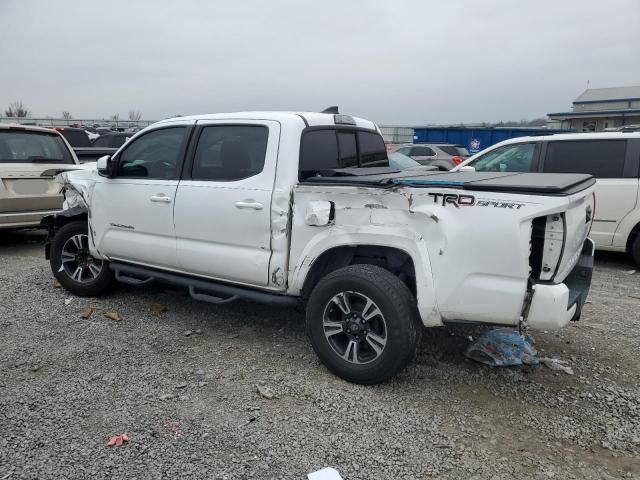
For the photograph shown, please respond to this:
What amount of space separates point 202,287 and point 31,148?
16.0 ft

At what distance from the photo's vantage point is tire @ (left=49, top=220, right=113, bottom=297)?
17.3 feet

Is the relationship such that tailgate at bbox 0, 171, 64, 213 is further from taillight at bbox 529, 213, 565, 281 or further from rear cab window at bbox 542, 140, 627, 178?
rear cab window at bbox 542, 140, 627, 178

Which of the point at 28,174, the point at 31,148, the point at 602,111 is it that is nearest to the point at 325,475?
the point at 28,174

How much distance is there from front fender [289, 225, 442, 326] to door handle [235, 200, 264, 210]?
0.48 metres

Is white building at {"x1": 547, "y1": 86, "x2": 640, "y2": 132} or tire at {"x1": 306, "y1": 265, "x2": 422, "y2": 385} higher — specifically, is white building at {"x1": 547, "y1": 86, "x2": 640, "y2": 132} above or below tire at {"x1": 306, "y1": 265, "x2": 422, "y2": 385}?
above

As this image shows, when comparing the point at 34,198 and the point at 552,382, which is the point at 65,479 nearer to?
the point at 552,382

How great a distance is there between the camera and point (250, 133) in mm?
4121

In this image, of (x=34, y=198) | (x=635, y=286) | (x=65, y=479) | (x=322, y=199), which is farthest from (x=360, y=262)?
(x=34, y=198)

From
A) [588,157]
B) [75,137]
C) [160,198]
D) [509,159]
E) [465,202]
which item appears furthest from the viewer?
[75,137]

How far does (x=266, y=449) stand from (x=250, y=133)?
7.85 ft

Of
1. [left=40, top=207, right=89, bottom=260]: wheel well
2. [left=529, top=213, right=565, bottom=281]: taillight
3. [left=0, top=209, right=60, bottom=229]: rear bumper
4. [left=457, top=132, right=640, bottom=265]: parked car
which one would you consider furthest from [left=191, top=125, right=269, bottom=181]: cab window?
[left=0, top=209, right=60, bottom=229]: rear bumper

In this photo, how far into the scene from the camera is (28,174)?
7180mm

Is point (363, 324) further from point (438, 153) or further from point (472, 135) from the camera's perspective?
point (472, 135)

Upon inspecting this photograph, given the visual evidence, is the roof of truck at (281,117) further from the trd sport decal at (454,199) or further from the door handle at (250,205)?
the trd sport decal at (454,199)
